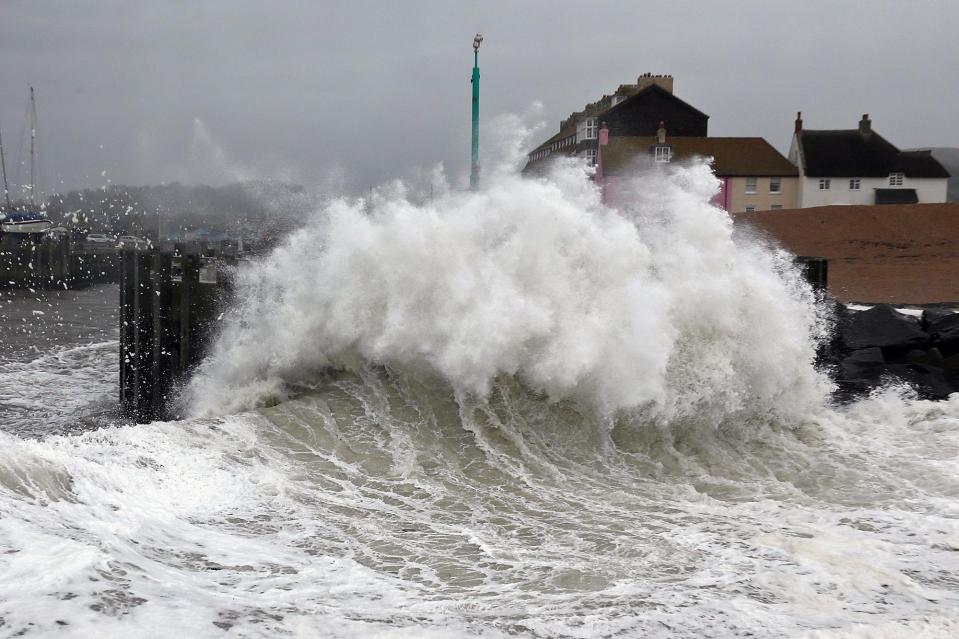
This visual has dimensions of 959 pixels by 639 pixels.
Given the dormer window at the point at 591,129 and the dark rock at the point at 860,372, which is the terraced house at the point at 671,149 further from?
the dark rock at the point at 860,372

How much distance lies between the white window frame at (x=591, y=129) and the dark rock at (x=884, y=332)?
3104 centimetres

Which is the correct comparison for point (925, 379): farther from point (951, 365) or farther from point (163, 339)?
point (163, 339)

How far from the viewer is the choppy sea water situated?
3.89 meters

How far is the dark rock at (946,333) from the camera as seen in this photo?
11.5 meters

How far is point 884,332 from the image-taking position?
11781mm

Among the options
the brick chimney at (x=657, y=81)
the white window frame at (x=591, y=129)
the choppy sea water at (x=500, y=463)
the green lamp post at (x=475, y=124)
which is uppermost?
the brick chimney at (x=657, y=81)

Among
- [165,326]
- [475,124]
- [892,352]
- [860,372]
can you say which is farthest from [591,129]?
[165,326]

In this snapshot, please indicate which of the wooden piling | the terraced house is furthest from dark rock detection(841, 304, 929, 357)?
the terraced house

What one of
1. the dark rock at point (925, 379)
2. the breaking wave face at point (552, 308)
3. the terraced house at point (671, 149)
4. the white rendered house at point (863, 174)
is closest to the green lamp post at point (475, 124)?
the breaking wave face at point (552, 308)

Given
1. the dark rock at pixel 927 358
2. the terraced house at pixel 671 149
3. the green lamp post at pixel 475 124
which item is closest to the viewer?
the dark rock at pixel 927 358

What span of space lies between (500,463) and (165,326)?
22.0 ft

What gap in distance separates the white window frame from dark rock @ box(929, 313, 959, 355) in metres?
31.2

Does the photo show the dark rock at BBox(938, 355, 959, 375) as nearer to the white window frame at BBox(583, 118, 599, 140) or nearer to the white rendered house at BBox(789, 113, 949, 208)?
the white rendered house at BBox(789, 113, 949, 208)

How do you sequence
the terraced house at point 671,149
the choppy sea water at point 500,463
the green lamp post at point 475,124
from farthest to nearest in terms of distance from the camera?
the terraced house at point 671,149, the green lamp post at point 475,124, the choppy sea water at point 500,463
